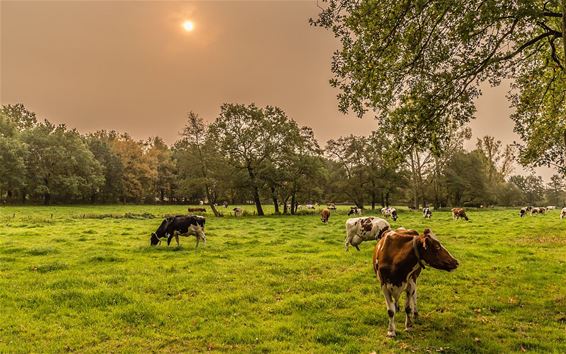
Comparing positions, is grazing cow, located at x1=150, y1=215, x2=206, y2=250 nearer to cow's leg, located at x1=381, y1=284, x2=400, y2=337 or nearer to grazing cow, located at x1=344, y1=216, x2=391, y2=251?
grazing cow, located at x1=344, y1=216, x2=391, y2=251

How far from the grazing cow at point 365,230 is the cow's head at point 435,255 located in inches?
375

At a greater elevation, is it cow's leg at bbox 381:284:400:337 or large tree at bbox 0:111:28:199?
large tree at bbox 0:111:28:199

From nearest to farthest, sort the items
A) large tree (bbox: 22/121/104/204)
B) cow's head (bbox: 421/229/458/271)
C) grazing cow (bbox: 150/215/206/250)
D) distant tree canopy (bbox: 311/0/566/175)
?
1. cow's head (bbox: 421/229/458/271)
2. distant tree canopy (bbox: 311/0/566/175)
3. grazing cow (bbox: 150/215/206/250)
4. large tree (bbox: 22/121/104/204)

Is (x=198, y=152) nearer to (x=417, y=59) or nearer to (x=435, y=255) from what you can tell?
(x=417, y=59)

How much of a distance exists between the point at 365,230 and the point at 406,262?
31.2 feet

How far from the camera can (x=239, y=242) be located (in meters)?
19.8

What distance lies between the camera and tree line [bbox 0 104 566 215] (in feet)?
155

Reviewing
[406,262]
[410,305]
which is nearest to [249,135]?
[410,305]

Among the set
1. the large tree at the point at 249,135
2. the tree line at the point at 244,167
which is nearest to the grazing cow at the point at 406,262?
the tree line at the point at 244,167

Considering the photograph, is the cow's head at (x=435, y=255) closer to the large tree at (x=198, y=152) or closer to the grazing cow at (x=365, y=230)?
the grazing cow at (x=365, y=230)

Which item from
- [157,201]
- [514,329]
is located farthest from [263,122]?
[157,201]

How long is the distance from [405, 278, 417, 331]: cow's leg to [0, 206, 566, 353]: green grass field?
8.5 inches

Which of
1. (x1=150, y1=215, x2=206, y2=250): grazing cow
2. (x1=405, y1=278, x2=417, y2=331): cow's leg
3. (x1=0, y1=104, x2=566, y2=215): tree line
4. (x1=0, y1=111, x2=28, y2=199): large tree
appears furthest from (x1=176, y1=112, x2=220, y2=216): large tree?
(x1=405, y1=278, x2=417, y2=331): cow's leg

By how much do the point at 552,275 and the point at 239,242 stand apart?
1379 cm
